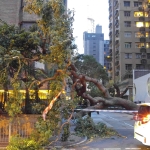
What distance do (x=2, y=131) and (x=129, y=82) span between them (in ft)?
155

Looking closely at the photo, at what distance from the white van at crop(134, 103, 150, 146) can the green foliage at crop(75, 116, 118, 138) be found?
12.4 feet

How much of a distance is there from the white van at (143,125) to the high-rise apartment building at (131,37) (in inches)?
2162

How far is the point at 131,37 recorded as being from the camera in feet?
225

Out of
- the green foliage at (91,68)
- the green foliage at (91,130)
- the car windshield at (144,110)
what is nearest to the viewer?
the car windshield at (144,110)

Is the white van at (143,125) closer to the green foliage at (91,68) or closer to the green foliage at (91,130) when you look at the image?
the green foliage at (91,130)

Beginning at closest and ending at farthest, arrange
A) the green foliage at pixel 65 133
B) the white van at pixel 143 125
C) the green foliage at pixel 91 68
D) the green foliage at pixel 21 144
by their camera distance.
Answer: the green foliage at pixel 21 144 < the white van at pixel 143 125 < the green foliage at pixel 65 133 < the green foliage at pixel 91 68

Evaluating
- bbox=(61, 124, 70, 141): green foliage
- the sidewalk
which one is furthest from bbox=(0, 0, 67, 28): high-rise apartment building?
bbox=(61, 124, 70, 141): green foliage

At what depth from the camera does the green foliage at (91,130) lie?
1382 centimetres

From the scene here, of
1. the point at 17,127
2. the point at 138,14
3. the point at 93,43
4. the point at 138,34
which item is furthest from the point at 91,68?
the point at 93,43

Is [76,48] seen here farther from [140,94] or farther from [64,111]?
[140,94]

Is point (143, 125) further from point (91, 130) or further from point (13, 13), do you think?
point (13, 13)

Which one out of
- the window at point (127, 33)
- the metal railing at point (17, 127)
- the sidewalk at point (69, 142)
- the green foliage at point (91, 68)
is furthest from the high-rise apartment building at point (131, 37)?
the metal railing at point (17, 127)

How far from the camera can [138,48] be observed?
67.5 metres

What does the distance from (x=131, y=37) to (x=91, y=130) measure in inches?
2241
